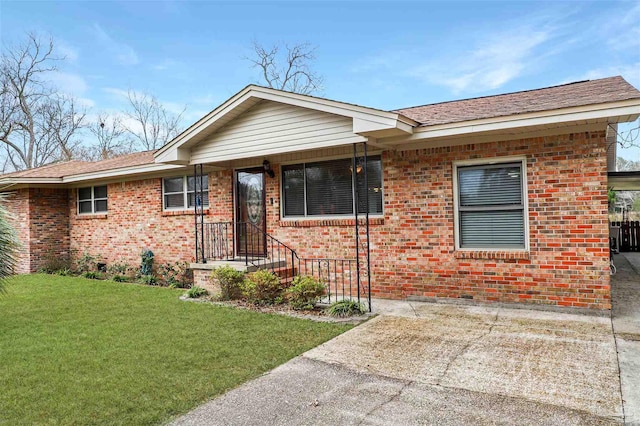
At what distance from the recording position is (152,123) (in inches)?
1171

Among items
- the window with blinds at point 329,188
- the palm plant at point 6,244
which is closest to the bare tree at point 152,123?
the window with blinds at point 329,188

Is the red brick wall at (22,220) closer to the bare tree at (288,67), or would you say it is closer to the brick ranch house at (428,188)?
the brick ranch house at (428,188)

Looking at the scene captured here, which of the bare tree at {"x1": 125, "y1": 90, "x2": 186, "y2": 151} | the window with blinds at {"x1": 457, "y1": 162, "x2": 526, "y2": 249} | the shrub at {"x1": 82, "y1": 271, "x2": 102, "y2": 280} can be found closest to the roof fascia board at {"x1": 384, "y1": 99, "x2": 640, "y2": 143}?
the window with blinds at {"x1": 457, "y1": 162, "x2": 526, "y2": 249}

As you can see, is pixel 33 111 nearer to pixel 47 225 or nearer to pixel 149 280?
pixel 47 225

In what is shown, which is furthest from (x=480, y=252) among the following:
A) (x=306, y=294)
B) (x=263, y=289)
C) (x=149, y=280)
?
(x=149, y=280)

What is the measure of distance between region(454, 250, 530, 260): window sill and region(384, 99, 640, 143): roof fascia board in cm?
194

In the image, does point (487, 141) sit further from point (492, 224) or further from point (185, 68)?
point (185, 68)

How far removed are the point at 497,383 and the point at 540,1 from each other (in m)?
12.9

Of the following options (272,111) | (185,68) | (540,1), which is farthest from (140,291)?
(185,68)

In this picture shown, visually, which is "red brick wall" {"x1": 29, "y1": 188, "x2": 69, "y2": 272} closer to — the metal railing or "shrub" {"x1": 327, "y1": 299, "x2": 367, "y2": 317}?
the metal railing

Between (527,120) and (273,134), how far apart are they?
4.16 m

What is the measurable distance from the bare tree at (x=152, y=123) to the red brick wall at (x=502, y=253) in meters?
24.6

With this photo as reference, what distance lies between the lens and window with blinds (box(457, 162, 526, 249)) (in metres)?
6.50

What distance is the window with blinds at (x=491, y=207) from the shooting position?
6504 mm
